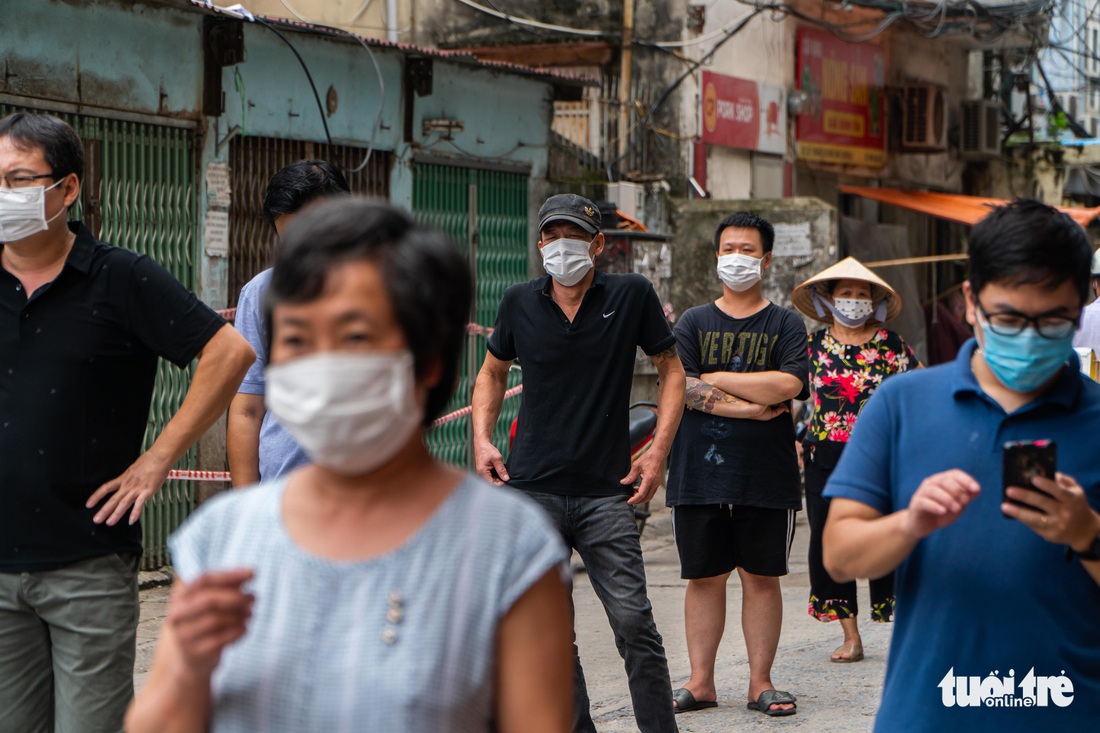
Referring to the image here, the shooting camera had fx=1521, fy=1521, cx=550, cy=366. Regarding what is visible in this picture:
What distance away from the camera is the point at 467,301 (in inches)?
86.4

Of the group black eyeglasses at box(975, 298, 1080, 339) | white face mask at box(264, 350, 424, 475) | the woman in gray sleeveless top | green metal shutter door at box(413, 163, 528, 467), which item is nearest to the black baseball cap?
black eyeglasses at box(975, 298, 1080, 339)

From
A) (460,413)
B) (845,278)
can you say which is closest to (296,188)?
(845,278)

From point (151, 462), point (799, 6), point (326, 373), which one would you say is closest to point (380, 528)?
point (326, 373)

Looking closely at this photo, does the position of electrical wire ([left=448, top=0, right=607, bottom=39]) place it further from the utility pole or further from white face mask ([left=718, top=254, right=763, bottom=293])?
white face mask ([left=718, top=254, right=763, bottom=293])

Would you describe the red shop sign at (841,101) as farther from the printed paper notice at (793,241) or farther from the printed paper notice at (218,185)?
the printed paper notice at (218,185)

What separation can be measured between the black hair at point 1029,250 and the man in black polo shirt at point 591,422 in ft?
8.87

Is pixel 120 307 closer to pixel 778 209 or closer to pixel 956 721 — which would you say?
pixel 956 721

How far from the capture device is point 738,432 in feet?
21.2

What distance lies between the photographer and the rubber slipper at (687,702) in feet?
20.7

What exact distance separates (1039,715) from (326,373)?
1559 mm

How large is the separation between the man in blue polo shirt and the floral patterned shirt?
4339 mm

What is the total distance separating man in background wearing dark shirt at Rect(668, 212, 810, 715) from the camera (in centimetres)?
639

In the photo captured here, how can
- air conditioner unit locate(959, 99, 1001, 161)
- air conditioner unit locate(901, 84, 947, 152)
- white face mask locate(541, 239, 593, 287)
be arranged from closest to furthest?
white face mask locate(541, 239, 593, 287), air conditioner unit locate(901, 84, 947, 152), air conditioner unit locate(959, 99, 1001, 161)

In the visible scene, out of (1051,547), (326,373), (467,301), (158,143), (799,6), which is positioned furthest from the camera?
(799,6)
